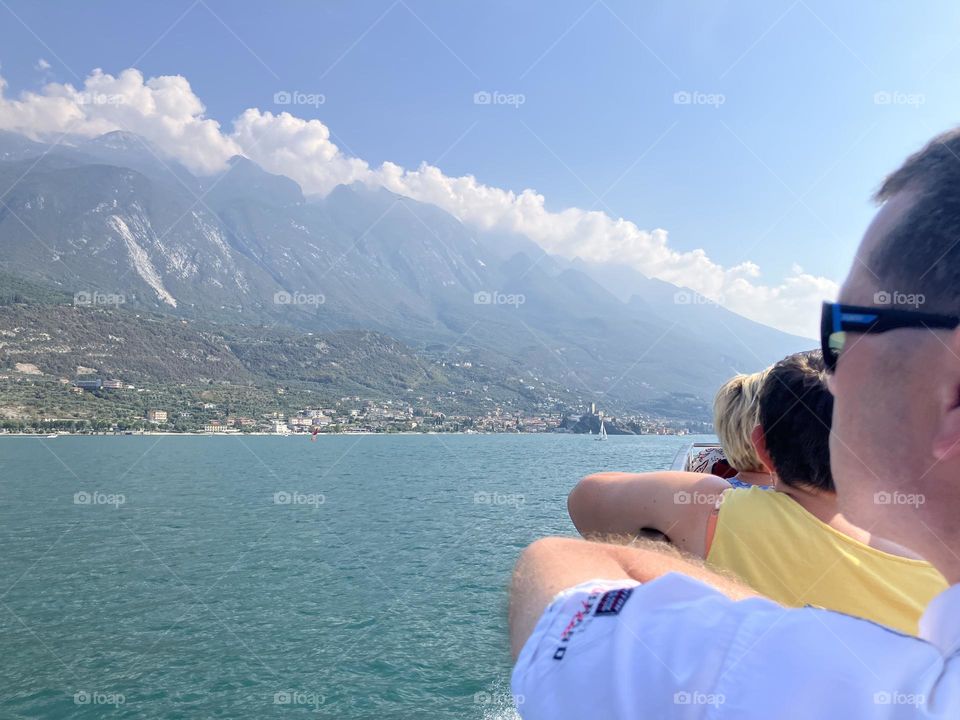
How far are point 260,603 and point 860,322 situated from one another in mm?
12853

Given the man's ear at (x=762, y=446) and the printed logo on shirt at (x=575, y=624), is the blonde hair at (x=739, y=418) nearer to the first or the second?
Answer: the man's ear at (x=762, y=446)

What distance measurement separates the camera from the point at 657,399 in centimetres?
13688

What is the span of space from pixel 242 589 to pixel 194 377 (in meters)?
99.6

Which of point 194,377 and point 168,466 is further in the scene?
point 194,377

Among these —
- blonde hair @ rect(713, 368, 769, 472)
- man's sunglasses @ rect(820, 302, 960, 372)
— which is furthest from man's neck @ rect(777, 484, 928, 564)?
man's sunglasses @ rect(820, 302, 960, 372)

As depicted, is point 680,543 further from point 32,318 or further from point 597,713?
point 32,318

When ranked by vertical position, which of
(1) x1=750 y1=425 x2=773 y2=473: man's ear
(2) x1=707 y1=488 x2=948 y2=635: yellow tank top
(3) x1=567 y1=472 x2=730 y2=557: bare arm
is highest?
(1) x1=750 y1=425 x2=773 y2=473: man's ear

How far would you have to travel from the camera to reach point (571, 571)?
86 centimetres

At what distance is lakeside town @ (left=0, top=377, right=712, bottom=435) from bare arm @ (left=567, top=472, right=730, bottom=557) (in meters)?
85.5

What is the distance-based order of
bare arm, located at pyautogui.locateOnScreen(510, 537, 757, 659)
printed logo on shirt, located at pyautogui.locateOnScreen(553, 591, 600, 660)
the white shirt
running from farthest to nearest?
1. bare arm, located at pyautogui.locateOnScreen(510, 537, 757, 659)
2. printed logo on shirt, located at pyautogui.locateOnScreen(553, 591, 600, 660)
3. the white shirt

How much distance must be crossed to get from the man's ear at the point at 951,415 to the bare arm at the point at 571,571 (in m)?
0.37

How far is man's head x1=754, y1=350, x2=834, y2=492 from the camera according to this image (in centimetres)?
169

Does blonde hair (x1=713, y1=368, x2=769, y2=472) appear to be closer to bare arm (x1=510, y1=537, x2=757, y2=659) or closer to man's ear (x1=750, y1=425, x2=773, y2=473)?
man's ear (x1=750, y1=425, x2=773, y2=473)

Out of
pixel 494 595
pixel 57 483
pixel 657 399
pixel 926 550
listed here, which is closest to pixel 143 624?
pixel 494 595
